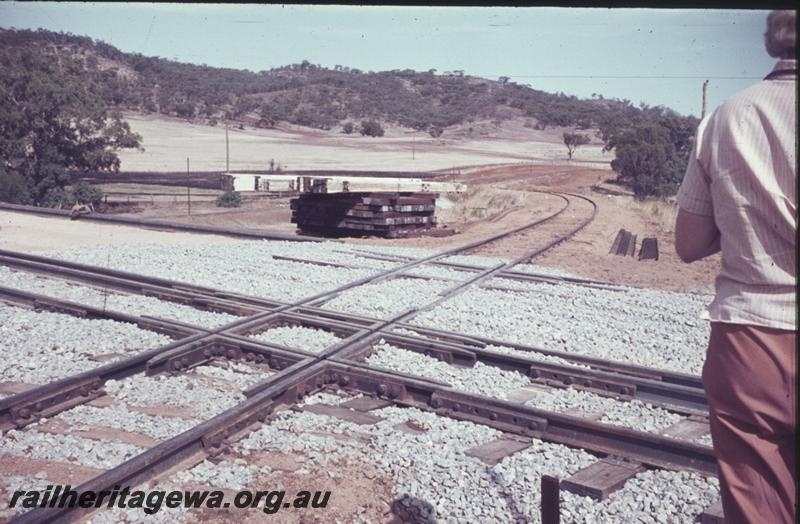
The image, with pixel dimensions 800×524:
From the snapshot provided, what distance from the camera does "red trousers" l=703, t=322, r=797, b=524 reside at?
203cm

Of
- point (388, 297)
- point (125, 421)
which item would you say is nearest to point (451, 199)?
point (388, 297)

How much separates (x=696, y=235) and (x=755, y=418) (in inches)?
25.1

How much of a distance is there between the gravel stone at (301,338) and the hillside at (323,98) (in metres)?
63.4

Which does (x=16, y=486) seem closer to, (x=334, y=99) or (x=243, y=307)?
(x=243, y=307)

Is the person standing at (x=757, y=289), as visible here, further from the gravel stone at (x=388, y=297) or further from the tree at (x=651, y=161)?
the tree at (x=651, y=161)

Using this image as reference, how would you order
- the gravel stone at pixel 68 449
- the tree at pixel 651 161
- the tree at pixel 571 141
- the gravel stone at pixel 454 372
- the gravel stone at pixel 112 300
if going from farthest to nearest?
1. the tree at pixel 571 141
2. the tree at pixel 651 161
3. the gravel stone at pixel 112 300
4. the gravel stone at pixel 454 372
5. the gravel stone at pixel 68 449

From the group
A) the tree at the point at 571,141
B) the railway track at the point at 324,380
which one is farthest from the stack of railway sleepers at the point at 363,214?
the tree at the point at 571,141

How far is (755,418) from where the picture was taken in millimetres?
2080

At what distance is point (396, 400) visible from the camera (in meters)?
5.19

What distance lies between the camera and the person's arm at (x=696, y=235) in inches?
91.0

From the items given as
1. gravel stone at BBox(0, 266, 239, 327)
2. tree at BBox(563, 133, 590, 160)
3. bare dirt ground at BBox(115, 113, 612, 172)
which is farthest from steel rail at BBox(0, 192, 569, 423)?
tree at BBox(563, 133, 590, 160)

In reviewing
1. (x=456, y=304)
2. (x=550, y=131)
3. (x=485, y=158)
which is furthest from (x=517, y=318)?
(x=550, y=131)

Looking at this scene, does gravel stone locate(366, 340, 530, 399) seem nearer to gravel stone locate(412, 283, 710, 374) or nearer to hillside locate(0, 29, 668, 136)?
gravel stone locate(412, 283, 710, 374)

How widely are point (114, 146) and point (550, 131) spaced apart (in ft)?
243
